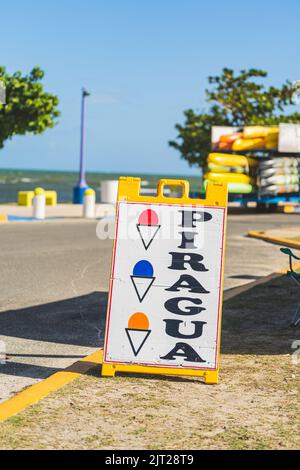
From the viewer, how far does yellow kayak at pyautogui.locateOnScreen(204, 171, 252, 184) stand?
31750 millimetres

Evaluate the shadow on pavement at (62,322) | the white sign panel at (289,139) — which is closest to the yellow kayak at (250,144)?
the white sign panel at (289,139)

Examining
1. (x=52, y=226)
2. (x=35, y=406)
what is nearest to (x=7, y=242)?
(x=52, y=226)

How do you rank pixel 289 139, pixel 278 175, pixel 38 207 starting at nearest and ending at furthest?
pixel 38 207, pixel 289 139, pixel 278 175

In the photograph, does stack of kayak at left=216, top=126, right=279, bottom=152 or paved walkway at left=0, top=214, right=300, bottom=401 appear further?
stack of kayak at left=216, top=126, right=279, bottom=152

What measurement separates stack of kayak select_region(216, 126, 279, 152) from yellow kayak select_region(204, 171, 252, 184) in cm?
143

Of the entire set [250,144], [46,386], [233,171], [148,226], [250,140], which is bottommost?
[46,386]

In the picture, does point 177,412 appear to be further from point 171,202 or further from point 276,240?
point 276,240

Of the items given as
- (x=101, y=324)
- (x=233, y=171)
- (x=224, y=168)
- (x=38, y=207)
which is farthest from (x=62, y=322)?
(x=233, y=171)

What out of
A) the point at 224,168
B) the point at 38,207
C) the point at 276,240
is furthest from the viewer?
the point at 224,168

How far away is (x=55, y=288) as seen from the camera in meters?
11.8

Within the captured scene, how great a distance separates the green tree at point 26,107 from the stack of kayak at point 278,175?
29.8ft

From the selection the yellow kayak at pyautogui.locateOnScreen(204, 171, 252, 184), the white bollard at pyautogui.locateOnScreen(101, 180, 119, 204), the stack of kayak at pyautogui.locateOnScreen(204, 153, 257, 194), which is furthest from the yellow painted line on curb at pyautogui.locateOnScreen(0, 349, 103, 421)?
the white bollard at pyautogui.locateOnScreen(101, 180, 119, 204)

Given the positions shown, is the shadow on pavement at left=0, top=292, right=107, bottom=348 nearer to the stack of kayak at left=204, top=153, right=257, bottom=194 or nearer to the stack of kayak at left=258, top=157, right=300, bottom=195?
the stack of kayak at left=204, top=153, right=257, bottom=194

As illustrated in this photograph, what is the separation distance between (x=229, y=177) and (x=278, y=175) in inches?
114
